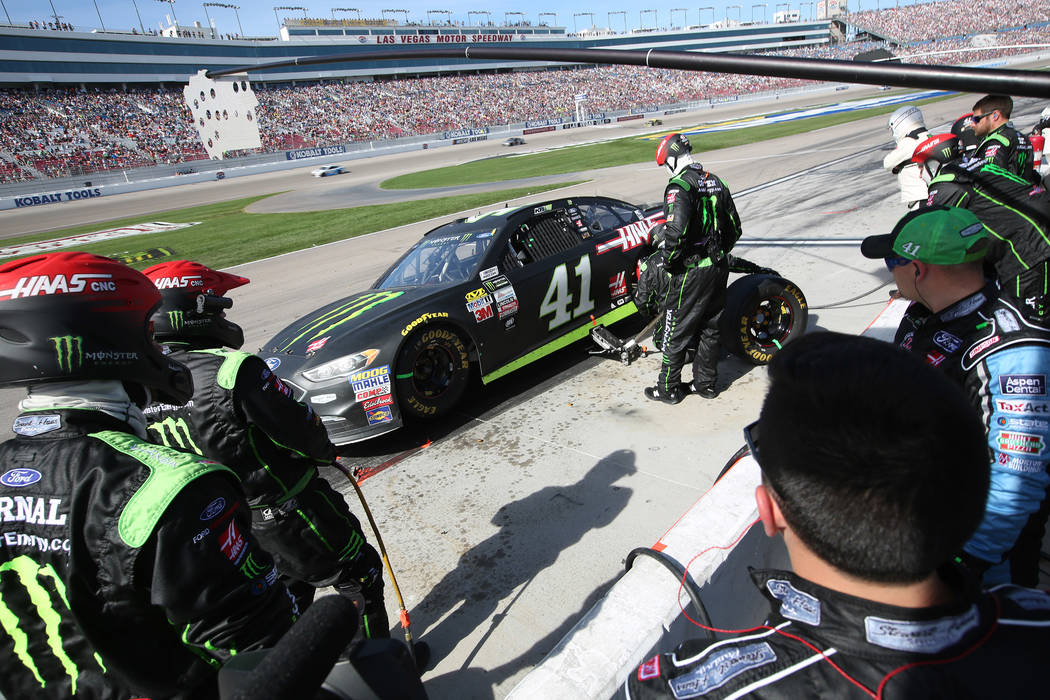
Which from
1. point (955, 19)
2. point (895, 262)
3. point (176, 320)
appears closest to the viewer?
point (176, 320)

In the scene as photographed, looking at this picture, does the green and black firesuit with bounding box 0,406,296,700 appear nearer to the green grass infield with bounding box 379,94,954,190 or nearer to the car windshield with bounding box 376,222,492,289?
the car windshield with bounding box 376,222,492,289

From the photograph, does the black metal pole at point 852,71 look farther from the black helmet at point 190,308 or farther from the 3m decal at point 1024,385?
the black helmet at point 190,308

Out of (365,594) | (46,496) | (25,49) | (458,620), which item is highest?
(25,49)

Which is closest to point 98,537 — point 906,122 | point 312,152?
point 906,122

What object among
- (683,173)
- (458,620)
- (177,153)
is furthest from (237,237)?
(177,153)

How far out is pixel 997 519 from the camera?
1727mm

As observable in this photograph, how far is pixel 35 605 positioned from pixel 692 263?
426cm

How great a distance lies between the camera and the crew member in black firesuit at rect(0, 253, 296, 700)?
3.95 feet

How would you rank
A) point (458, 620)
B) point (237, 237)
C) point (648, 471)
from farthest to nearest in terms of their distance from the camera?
point (237, 237), point (648, 471), point (458, 620)

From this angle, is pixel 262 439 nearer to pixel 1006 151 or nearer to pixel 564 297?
pixel 564 297

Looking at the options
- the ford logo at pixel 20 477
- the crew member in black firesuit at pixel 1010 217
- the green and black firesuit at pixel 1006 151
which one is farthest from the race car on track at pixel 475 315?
the ford logo at pixel 20 477

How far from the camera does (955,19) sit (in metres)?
90.1

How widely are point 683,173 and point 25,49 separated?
2585 inches

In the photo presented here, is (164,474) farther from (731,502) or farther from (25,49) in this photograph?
(25,49)
